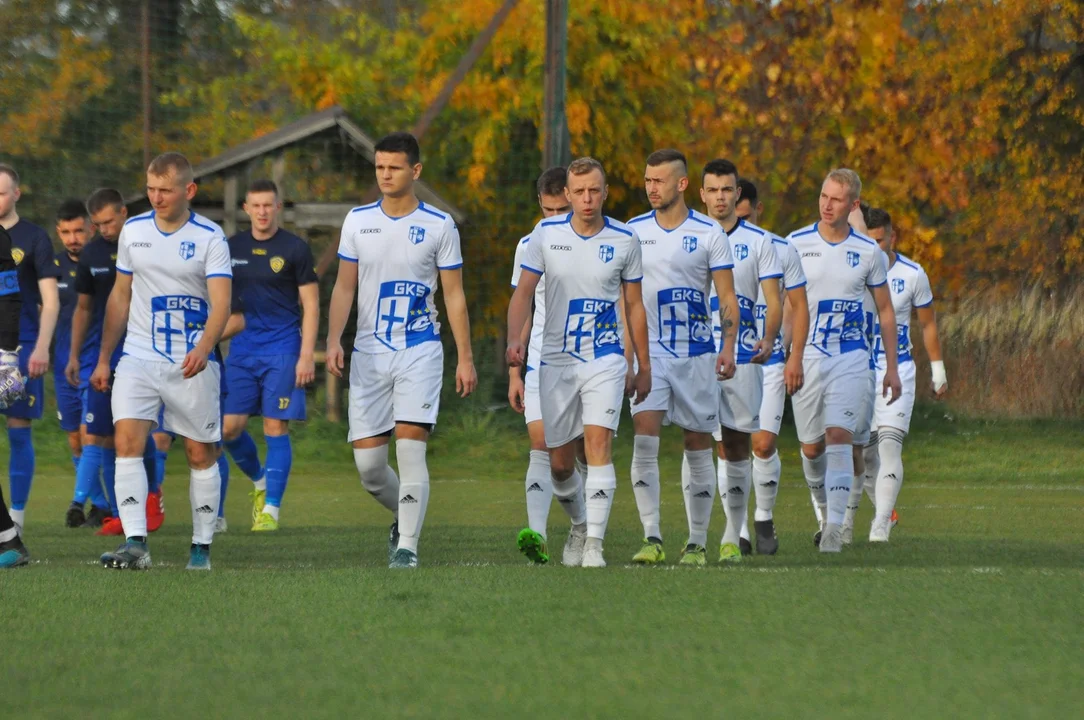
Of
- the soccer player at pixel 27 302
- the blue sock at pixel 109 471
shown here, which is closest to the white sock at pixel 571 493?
the soccer player at pixel 27 302

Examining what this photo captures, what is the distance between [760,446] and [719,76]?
15.3 m

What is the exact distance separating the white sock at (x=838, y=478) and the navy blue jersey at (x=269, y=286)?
351cm

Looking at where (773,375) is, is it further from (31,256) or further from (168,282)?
(31,256)

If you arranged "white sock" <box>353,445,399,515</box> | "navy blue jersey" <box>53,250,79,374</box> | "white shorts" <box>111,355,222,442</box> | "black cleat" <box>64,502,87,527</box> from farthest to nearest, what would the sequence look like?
1. "navy blue jersey" <box>53,250,79,374</box>
2. "black cleat" <box>64,502,87,527</box>
3. "white sock" <box>353,445,399,515</box>
4. "white shorts" <box>111,355,222,442</box>

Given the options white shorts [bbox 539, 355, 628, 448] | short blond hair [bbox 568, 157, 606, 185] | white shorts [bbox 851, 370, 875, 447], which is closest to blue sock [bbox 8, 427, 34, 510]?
white shorts [bbox 539, 355, 628, 448]

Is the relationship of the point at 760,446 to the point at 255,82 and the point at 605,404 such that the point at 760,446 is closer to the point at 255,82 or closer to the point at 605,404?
the point at 605,404

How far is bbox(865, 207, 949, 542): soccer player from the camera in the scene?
11.3 meters

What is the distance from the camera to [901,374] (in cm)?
1235

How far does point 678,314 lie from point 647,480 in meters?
0.88

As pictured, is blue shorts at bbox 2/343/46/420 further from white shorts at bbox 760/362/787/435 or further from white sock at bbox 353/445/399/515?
white shorts at bbox 760/362/787/435

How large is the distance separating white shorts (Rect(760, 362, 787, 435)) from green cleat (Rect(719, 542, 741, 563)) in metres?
1.26

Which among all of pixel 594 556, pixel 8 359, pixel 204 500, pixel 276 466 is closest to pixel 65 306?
pixel 276 466

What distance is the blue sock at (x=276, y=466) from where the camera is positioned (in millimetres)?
11398

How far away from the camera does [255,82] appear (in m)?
32.9
